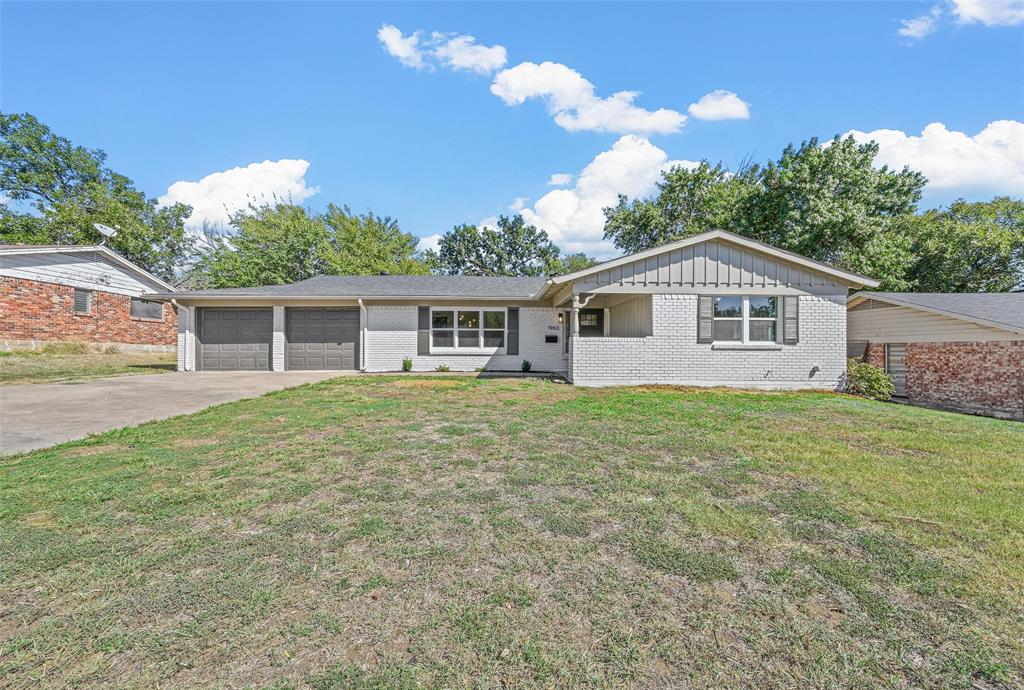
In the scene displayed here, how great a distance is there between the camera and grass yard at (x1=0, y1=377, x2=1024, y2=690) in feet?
5.57

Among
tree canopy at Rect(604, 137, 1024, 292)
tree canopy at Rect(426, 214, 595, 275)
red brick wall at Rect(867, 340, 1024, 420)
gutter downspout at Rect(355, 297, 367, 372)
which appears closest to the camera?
red brick wall at Rect(867, 340, 1024, 420)

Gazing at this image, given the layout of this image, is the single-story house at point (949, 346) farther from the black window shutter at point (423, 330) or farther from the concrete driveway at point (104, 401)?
the concrete driveway at point (104, 401)

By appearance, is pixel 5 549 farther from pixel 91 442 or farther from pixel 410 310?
pixel 410 310

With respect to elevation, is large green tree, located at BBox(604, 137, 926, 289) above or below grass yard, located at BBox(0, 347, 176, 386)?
above

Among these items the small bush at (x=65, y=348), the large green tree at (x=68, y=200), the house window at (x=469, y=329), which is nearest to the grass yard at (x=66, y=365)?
the small bush at (x=65, y=348)

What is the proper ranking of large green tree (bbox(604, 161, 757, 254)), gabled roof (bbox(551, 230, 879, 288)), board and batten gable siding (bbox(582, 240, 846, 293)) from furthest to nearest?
large green tree (bbox(604, 161, 757, 254))
board and batten gable siding (bbox(582, 240, 846, 293))
gabled roof (bbox(551, 230, 879, 288))

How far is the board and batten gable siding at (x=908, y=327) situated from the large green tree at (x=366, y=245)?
25.0 metres

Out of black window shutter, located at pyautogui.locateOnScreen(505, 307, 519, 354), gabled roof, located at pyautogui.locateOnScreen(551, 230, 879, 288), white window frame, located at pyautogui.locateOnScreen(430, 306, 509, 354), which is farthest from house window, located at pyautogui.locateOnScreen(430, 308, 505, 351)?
gabled roof, located at pyautogui.locateOnScreen(551, 230, 879, 288)

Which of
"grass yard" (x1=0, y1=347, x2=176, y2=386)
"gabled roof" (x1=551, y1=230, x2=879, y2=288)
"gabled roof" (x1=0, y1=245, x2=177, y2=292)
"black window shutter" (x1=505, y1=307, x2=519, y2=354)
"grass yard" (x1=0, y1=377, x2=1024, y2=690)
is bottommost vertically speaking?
"grass yard" (x1=0, y1=377, x2=1024, y2=690)

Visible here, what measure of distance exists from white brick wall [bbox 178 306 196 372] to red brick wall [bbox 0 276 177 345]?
7140 millimetres

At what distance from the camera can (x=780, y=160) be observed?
1916cm

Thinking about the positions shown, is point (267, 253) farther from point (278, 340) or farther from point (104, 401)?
point (104, 401)

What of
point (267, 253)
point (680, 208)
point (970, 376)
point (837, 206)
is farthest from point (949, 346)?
point (267, 253)

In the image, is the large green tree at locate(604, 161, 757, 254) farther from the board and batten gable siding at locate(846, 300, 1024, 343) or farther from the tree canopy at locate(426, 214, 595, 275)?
the tree canopy at locate(426, 214, 595, 275)
